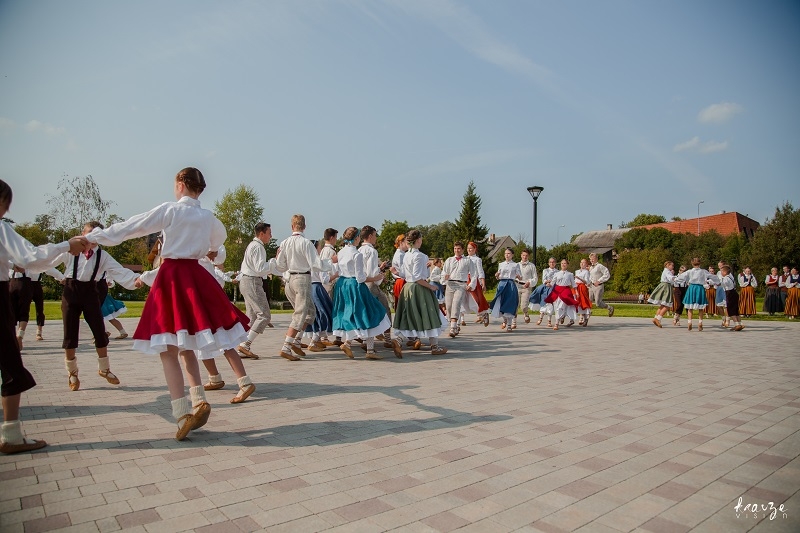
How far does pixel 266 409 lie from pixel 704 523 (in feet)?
12.2

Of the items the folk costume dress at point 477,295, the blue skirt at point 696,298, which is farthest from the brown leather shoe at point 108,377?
the blue skirt at point 696,298

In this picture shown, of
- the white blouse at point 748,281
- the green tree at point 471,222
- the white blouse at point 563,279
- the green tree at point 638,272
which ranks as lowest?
the white blouse at point 563,279

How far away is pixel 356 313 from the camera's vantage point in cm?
861

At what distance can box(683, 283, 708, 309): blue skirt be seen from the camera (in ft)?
45.8

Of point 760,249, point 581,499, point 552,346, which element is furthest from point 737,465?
point 760,249

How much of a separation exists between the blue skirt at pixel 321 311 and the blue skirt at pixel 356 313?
0.80 metres

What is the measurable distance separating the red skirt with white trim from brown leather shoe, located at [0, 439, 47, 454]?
3.02 feet

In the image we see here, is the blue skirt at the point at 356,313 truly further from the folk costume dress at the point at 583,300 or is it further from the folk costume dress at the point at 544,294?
the folk costume dress at the point at 583,300

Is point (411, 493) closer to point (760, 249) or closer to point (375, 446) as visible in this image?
point (375, 446)

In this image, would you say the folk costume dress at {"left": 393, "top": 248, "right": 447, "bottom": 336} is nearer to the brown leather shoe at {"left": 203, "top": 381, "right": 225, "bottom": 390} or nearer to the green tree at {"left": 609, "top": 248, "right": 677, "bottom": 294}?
the brown leather shoe at {"left": 203, "top": 381, "right": 225, "bottom": 390}

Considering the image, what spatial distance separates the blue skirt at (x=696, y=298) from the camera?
550 inches

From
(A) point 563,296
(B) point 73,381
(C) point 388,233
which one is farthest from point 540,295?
(C) point 388,233

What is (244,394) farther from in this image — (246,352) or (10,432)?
(246,352)

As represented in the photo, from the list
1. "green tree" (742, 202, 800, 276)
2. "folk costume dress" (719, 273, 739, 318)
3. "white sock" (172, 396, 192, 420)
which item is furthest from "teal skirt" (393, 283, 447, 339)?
"green tree" (742, 202, 800, 276)
